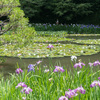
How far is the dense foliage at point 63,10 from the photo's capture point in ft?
81.3

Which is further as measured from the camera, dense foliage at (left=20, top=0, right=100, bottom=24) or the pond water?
dense foliage at (left=20, top=0, right=100, bottom=24)

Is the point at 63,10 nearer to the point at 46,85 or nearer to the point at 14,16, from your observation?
the point at 14,16

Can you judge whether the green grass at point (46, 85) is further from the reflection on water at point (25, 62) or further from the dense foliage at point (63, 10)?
the dense foliage at point (63, 10)

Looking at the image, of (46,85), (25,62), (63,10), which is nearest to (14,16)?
(25,62)

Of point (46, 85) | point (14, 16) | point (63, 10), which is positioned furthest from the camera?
point (63, 10)

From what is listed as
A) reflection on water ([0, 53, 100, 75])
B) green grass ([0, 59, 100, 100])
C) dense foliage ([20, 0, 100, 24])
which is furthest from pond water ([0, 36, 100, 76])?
dense foliage ([20, 0, 100, 24])

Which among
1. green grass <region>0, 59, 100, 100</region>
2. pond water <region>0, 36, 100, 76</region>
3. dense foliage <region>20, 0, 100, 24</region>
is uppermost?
green grass <region>0, 59, 100, 100</region>

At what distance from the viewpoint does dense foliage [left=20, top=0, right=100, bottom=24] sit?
976 inches

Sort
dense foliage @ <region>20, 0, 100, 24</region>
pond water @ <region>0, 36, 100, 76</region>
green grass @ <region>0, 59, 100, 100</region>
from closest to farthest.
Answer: green grass @ <region>0, 59, 100, 100</region>, pond water @ <region>0, 36, 100, 76</region>, dense foliage @ <region>20, 0, 100, 24</region>

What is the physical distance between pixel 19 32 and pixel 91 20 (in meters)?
21.6

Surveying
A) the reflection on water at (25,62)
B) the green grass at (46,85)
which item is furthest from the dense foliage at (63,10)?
the green grass at (46,85)

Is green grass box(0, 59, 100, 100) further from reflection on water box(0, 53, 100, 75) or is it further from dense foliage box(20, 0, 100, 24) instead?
dense foliage box(20, 0, 100, 24)

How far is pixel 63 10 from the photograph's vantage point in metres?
25.8

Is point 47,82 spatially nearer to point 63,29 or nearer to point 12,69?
point 12,69
